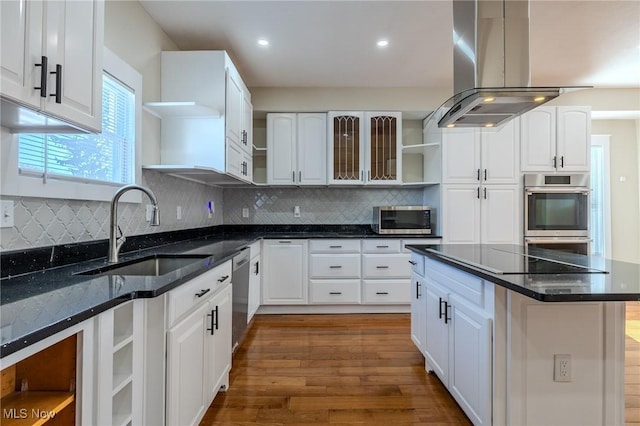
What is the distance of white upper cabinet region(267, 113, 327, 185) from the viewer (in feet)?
12.8

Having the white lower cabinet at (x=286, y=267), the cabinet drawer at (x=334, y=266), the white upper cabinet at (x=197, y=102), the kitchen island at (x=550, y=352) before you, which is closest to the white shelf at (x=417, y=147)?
the cabinet drawer at (x=334, y=266)

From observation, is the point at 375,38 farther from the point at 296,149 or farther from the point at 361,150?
the point at 296,149

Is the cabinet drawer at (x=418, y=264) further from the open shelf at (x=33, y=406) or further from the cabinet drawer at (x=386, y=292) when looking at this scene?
the open shelf at (x=33, y=406)

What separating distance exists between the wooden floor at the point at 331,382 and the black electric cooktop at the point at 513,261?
35.4 inches

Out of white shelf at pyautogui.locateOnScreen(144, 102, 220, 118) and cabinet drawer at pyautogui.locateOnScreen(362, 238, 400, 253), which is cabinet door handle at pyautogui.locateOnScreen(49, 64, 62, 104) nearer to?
white shelf at pyautogui.locateOnScreen(144, 102, 220, 118)

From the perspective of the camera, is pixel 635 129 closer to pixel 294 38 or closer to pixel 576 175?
pixel 576 175

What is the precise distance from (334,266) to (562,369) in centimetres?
244

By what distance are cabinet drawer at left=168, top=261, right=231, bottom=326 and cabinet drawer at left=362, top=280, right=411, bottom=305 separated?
2.06 metres

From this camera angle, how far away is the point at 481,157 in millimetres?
3654

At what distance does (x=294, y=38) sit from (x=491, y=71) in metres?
1.71

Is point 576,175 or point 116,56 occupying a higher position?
point 116,56

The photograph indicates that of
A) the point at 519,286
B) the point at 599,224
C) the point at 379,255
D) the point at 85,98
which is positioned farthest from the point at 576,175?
the point at 85,98

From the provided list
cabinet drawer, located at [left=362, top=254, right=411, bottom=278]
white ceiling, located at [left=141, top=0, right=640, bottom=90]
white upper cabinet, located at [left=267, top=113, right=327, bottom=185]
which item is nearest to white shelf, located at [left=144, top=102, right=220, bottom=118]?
white ceiling, located at [left=141, top=0, right=640, bottom=90]

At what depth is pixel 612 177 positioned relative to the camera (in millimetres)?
4504
